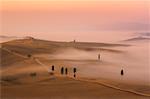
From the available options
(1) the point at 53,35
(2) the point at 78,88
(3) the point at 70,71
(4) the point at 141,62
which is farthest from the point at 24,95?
(1) the point at 53,35

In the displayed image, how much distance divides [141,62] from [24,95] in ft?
12.6

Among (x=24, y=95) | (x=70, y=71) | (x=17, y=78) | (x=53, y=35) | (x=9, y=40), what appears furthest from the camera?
(x=53, y=35)

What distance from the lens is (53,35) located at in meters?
13.5

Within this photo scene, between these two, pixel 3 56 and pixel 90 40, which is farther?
pixel 90 40

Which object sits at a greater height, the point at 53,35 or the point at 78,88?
the point at 53,35

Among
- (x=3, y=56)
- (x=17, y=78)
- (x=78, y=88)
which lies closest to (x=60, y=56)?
(x=3, y=56)

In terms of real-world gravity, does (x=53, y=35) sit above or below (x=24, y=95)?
above

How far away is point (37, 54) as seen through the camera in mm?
10320

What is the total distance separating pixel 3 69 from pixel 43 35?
483cm

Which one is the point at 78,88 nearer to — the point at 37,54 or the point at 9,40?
the point at 37,54

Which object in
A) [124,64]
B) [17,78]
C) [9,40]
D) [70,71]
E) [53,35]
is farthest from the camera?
[53,35]

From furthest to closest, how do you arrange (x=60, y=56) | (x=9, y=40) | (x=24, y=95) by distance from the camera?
(x=9, y=40), (x=60, y=56), (x=24, y=95)

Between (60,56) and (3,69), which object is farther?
(60,56)

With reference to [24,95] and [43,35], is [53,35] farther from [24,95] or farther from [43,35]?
[24,95]
